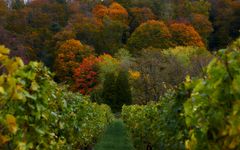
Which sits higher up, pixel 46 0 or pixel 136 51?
pixel 46 0

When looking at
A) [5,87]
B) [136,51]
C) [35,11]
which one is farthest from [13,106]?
[35,11]

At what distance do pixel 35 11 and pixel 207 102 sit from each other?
5828cm

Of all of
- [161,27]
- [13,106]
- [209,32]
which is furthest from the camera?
[209,32]

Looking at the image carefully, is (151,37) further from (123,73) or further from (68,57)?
(123,73)

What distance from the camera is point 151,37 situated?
56125 millimetres

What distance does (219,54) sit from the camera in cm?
356

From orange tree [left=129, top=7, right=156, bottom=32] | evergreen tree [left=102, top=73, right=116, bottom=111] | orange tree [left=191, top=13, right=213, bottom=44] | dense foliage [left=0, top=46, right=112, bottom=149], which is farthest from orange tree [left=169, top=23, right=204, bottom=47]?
dense foliage [left=0, top=46, right=112, bottom=149]

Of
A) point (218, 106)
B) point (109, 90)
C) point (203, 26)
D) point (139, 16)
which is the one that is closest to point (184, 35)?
point (203, 26)

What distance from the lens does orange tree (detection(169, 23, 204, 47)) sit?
54.8 meters

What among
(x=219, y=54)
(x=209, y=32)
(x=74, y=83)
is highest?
(x=219, y=54)

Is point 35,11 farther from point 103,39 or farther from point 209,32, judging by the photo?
point 209,32

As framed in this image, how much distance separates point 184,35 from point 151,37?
156 inches

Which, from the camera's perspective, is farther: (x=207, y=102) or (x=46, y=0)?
(x=46, y=0)

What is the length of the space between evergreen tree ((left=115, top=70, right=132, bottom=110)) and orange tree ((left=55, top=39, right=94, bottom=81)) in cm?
719
